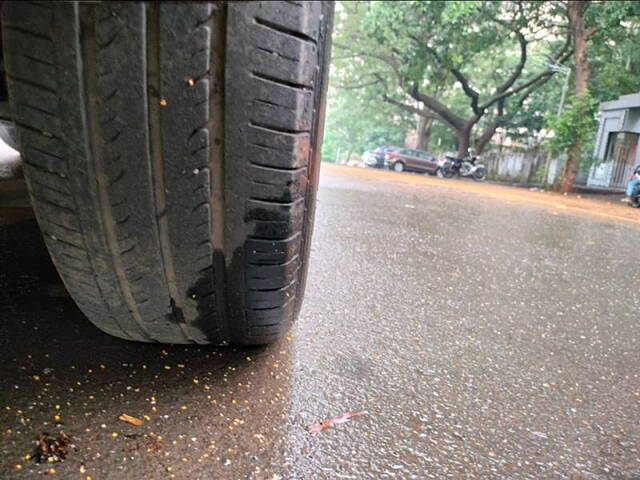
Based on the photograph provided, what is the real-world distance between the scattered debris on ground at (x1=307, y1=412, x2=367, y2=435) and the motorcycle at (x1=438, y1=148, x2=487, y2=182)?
22.2 metres

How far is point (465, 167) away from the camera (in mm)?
22469

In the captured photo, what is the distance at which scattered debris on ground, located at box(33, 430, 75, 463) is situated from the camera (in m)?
0.97

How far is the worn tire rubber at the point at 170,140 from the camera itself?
33.1 inches

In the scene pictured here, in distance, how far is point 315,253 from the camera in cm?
301

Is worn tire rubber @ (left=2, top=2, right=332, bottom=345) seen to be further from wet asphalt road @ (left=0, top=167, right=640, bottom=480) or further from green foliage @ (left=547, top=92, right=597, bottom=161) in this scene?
green foliage @ (left=547, top=92, right=597, bottom=161)

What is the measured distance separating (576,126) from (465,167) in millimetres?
8887

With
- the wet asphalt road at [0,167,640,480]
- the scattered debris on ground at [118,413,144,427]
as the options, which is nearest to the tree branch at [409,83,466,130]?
the wet asphalt road at [0,167,640,480]

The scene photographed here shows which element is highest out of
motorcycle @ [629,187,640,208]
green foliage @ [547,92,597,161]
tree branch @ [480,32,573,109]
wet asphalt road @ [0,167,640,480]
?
tree branch @ [480,32,573,109]

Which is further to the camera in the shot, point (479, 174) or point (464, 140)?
point (464, 140)

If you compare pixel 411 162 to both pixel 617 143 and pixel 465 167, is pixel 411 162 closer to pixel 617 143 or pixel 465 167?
pixel 465 167

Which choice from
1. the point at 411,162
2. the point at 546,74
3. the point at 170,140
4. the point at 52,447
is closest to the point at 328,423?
the point at 52,447

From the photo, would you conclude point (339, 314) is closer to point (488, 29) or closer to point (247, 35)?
point (247, 35)

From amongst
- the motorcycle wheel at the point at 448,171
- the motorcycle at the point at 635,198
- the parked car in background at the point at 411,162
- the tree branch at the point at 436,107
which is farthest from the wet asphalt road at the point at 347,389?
the parked car in background at the point at 411,162

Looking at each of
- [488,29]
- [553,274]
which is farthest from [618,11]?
[553,274]
